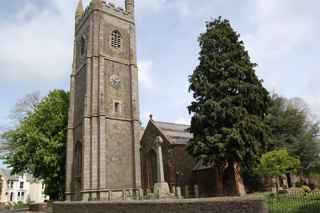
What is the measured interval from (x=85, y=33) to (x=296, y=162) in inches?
1052

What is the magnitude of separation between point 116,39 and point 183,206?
2566cm

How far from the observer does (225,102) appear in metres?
21.3

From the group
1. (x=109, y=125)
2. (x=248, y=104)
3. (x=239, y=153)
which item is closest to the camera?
(x=239, y=153)

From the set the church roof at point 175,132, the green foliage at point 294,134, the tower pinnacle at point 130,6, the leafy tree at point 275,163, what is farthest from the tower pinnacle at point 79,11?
the leafy tree at point 275,163

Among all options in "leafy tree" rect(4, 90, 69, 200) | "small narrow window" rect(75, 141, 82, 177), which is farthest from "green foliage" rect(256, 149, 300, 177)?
"leafy tree" rect(4, 90, 69, 200)

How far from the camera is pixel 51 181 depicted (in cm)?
3216

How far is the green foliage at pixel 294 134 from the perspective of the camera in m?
28.8

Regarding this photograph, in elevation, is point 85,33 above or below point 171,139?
above

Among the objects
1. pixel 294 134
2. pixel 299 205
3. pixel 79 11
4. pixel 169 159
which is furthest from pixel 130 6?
pixel 299 205

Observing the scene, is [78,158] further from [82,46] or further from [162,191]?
[162,191]

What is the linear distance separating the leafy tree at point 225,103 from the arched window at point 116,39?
1167cm

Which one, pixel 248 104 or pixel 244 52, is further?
pixel 244 52

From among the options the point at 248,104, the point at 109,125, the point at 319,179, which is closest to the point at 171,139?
the point at 109,125

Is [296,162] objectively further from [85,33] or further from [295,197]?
[85,33]
